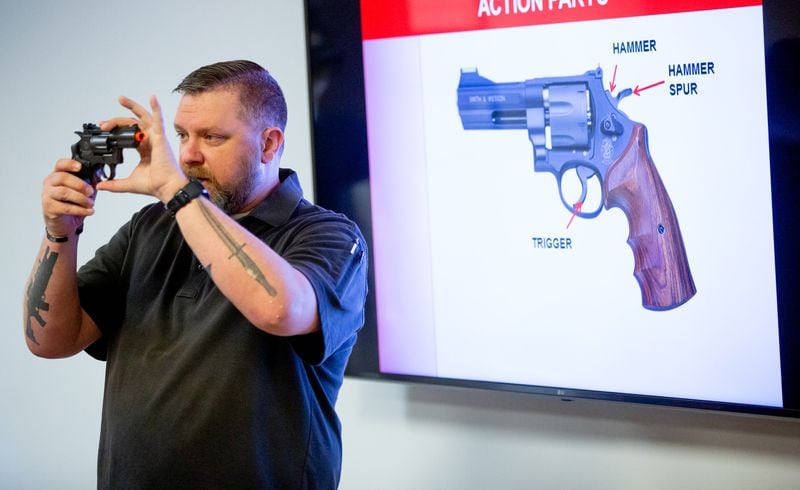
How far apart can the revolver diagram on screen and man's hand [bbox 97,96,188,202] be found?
0.88 meters

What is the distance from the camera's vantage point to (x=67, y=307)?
5.05 feet

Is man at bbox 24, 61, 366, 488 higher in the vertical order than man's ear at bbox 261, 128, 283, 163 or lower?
lower

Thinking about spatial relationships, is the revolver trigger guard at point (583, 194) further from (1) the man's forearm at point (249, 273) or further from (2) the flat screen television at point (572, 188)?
(1) the man's forearm at point (249, 273)

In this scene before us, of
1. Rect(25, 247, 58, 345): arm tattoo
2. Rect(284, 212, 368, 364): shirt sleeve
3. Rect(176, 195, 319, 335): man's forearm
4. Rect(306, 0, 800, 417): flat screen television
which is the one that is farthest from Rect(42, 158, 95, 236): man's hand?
Rect(306, 0, 800, 417): flat screen television

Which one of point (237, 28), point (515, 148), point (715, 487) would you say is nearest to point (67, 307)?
point (515, 148)

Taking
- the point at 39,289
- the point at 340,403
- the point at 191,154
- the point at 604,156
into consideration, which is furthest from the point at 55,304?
the point at 604,156

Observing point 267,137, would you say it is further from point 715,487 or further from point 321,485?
point 715,487

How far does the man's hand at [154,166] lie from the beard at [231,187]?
0.13m

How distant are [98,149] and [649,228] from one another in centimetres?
111

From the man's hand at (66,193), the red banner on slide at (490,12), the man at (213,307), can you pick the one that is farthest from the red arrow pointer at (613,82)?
the man's hand at (66,193)

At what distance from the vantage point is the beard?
1.51 metres

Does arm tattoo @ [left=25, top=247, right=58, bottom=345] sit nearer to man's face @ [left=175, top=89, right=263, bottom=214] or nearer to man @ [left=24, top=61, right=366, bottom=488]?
man @ [left=24, top=61, right=366, bottom=488]

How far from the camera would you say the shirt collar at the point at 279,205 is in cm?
153

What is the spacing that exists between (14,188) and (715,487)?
2323 mm
